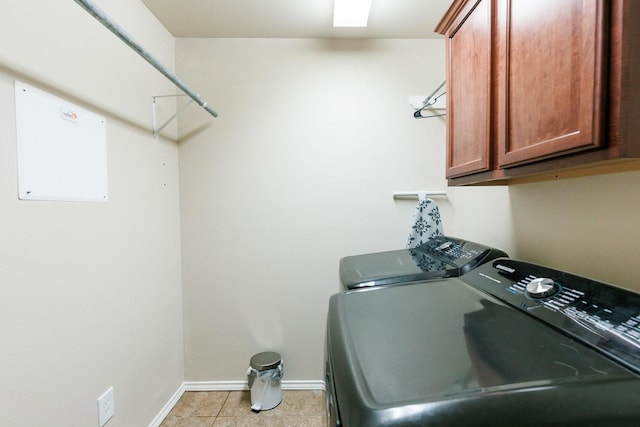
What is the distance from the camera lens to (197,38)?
202 centimetres

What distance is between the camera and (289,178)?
2045 millimetres

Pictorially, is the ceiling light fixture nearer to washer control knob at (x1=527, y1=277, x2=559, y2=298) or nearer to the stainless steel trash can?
washer control knob at (x1=527, y1=277, x2=559, y2=298)

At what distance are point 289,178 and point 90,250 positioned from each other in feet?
3.87

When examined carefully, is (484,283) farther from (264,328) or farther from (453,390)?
(264,328)

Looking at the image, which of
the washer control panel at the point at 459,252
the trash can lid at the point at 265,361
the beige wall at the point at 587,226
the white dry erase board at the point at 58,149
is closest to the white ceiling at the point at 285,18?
the white dry erase board at the point at 58,149

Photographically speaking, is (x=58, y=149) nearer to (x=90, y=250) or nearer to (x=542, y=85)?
(x=90, y=250)

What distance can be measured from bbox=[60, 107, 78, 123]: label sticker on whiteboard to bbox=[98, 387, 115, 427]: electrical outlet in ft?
3.95

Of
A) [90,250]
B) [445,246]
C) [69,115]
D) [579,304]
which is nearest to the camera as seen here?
[579,304]

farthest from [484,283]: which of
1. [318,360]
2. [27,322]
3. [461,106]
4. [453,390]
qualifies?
[27,322]

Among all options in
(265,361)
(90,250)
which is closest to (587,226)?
(265,361)

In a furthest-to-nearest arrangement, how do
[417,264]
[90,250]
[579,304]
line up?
1. [417,264]
2. [90,250]
3. [579,304]

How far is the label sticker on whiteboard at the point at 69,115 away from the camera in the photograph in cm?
113

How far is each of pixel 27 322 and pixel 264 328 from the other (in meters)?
1.31

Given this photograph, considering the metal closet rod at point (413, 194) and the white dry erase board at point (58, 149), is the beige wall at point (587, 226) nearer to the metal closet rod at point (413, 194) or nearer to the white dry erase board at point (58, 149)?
the metal closet rod at point (413, 194)
